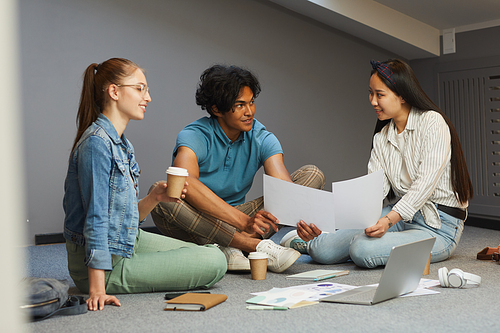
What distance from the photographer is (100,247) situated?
4.63 ft

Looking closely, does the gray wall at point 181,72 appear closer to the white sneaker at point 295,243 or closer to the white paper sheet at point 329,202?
the white sneaker at point 295,243

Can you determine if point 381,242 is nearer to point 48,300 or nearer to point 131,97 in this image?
point 131,97

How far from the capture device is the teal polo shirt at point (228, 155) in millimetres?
2248

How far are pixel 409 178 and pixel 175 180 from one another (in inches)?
45.8

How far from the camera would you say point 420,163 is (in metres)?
2.12

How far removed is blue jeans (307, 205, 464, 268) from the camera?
2.01 metres

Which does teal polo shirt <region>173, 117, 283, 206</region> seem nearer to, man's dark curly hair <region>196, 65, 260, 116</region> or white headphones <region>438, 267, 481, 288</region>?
man's dark curly hair <region>196, 65, 260, 116</region>

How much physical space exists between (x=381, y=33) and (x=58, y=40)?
2.27 meters

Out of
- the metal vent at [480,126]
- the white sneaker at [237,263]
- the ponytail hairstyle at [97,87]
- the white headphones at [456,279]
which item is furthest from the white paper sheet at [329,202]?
the metal vent at [480,126]

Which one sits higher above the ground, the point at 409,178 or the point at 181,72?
the point at 181,72

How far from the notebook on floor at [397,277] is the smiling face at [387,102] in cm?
79

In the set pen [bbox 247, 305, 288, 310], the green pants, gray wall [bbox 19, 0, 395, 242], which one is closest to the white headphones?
pen [bbox 247, 305, 288, 310]

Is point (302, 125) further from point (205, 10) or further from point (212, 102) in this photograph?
point (212, 102)

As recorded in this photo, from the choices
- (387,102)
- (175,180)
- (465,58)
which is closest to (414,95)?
(387,102)
